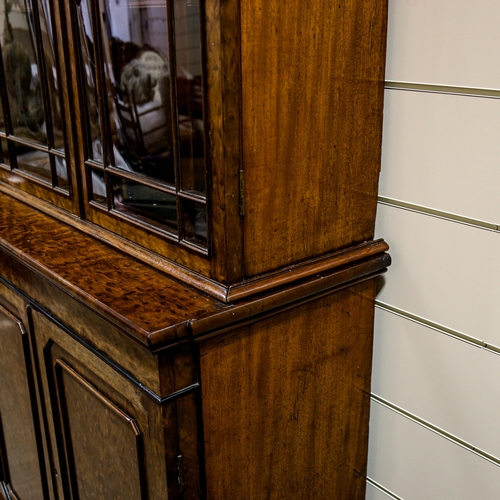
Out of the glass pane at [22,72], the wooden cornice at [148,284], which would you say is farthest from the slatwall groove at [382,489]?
the glass pane at [22,72]

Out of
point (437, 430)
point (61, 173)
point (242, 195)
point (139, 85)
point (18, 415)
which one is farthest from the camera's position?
point (18, 415)

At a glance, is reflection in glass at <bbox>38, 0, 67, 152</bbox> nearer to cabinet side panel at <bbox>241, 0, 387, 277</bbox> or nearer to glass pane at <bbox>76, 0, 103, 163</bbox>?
glass pane at <bbox>76, 0, 103, 163</bbox>

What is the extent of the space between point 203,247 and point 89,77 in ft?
1.14

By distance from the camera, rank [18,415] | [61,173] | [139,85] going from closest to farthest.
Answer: [139,85]
[61,173]
[18,415]

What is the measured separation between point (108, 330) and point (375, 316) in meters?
0.44

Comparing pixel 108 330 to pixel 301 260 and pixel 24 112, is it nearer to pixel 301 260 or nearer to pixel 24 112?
pixel 301 260

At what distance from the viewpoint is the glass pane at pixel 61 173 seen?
106cm

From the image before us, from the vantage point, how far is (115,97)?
911 mm

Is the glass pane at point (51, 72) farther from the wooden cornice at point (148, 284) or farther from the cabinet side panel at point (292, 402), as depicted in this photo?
the cabinet side panel at point (292, 402)

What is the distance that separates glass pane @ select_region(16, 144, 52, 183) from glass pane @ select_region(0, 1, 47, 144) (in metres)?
0.03

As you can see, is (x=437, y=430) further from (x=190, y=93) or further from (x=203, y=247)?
(x=190, y=93)

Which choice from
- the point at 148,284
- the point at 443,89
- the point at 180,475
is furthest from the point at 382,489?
the point at 443,89

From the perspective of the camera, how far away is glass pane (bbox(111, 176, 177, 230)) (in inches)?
33.9

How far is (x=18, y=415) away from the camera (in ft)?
3.95
